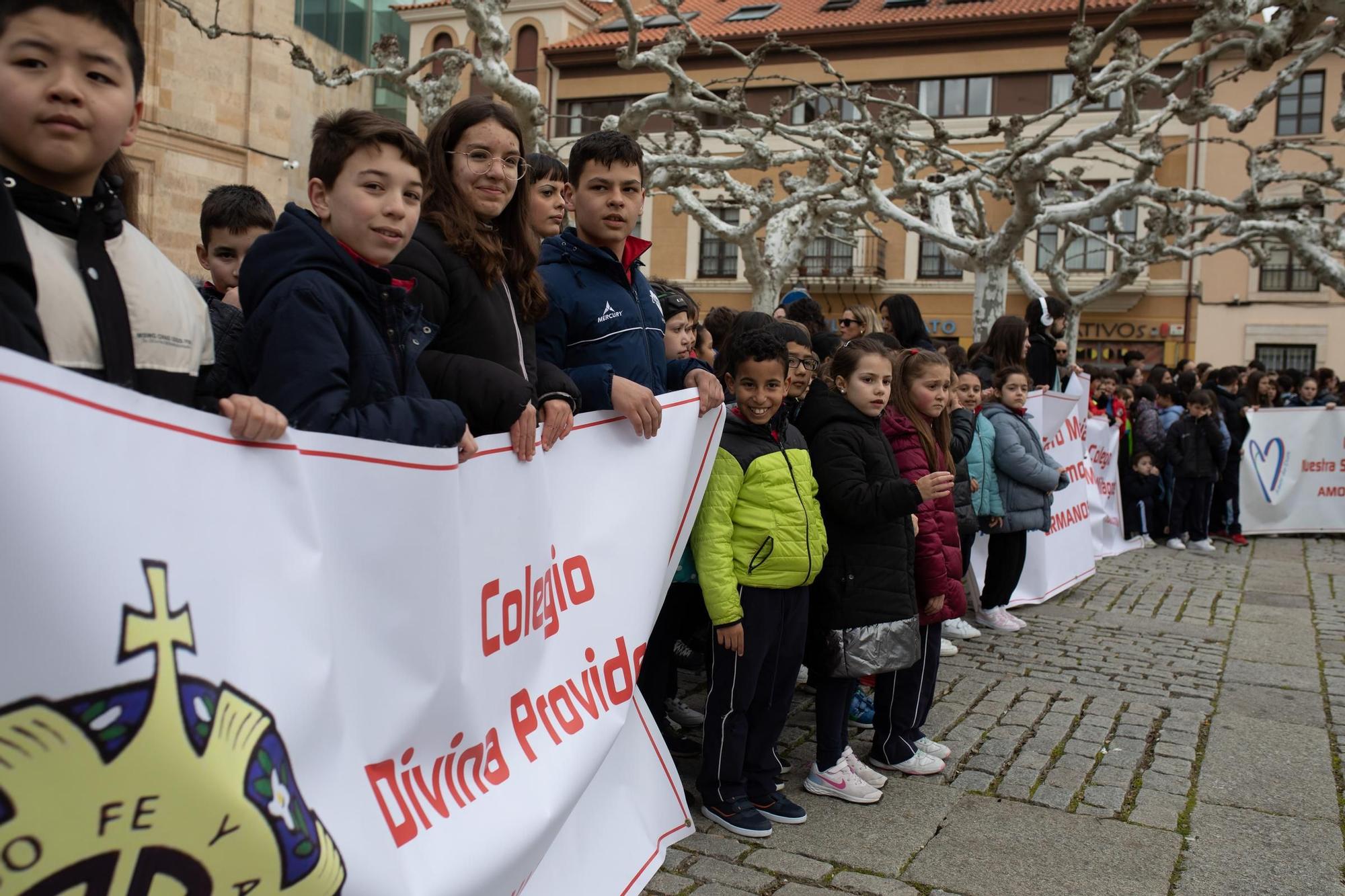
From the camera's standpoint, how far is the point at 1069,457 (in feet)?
30.5

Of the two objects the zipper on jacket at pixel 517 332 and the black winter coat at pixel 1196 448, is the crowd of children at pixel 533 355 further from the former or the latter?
the black winter coat at pixel 1196 448

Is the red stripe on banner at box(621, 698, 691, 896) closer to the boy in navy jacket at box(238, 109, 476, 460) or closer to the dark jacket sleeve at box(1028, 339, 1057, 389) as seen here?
the boy in navy jacket at box(238, 109, 476, 460)

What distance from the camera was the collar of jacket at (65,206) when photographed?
187 centimetres

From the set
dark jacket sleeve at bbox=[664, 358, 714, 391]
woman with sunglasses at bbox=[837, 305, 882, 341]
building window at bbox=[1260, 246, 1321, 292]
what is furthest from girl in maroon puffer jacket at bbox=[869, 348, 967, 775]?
building window at bbox=[1260, 246, 1321, 292]

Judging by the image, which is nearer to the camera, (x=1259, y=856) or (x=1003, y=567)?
(x=1259, y=856)

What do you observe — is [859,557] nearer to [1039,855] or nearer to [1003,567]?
[1039,855]

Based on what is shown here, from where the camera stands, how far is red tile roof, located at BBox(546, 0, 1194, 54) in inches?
1385

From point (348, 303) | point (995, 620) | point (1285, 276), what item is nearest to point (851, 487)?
point (348, 303)

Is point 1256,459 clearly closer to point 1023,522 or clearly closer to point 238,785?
point 1023,522

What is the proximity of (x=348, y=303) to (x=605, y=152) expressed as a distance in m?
1.61

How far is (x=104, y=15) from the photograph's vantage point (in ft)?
6.26

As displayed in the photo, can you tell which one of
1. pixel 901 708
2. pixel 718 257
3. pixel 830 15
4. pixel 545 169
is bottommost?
pixel 901 708

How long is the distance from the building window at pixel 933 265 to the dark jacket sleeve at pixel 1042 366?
96.8 feet

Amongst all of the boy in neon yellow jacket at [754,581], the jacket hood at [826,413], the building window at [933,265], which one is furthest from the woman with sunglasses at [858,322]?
the building window at [933,265]
